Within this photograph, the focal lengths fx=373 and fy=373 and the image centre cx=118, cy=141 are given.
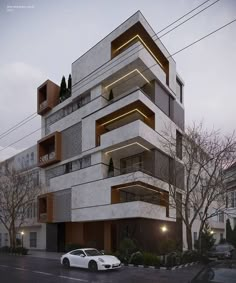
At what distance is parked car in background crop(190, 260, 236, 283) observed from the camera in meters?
7.50

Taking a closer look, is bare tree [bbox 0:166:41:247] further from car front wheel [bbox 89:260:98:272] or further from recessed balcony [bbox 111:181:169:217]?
car front wheel [bbox 89:260:98:272]

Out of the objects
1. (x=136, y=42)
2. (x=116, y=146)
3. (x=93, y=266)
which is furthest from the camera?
(x=116, y=146)

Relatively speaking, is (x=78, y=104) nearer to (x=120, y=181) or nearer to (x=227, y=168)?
(x=120, y=181)

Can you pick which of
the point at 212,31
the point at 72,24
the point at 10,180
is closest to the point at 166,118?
the point at 10,180

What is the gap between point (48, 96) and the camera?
4431cm

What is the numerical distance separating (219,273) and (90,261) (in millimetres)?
15899

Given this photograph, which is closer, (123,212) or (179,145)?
(123,212)

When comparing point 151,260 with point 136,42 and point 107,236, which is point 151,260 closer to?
point 107,236

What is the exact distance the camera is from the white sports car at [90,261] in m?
22.0

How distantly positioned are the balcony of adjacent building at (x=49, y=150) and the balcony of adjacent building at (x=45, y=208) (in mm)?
3943

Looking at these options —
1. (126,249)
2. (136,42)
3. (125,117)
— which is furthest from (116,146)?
(126,249)

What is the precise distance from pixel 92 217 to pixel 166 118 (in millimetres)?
12190

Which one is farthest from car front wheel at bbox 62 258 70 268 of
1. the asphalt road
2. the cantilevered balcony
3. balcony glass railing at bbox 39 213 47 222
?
balcony glass railing at bbox 39 213 47 222

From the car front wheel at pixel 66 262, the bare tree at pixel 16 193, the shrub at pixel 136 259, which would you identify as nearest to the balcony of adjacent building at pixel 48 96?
the bare tree at pixel 16 193
